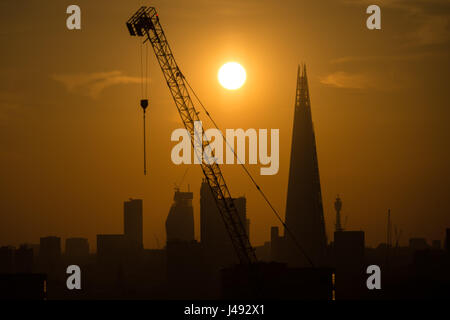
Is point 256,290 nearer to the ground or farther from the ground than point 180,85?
nearer to the ground

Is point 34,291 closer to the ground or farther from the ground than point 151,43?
closer to the ground
